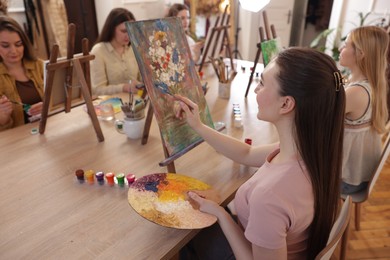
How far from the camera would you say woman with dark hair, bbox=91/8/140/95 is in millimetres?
2174

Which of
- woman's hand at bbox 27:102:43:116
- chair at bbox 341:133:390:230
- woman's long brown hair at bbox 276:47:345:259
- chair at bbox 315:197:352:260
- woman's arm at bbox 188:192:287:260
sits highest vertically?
woman's long brown hair at bbox 276:47:345:259

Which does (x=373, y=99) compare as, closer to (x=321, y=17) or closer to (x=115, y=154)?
(x=115, y=154)

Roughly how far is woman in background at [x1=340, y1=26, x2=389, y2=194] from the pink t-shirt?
2.68 feet

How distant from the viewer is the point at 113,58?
228cm

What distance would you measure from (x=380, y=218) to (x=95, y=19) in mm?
3422

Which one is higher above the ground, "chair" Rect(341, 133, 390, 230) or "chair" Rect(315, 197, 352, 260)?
"chair" Rect(315, 197, 352, 260)

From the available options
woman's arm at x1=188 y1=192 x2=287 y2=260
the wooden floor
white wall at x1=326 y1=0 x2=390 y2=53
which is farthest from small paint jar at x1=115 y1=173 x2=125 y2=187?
white wall at x1=326 y1=0 x2=390 y2=53

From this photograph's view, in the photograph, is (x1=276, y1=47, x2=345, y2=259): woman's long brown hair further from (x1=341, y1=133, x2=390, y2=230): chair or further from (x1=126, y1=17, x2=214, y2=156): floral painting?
(x1=341, y1=133, x2=390, y2=230): chair

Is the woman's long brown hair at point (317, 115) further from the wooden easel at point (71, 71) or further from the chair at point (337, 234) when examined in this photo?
the wooden easel at point (71, 71)

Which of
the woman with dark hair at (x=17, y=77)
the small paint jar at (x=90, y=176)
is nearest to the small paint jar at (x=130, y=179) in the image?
the small paint jar at (x=90, y=176)

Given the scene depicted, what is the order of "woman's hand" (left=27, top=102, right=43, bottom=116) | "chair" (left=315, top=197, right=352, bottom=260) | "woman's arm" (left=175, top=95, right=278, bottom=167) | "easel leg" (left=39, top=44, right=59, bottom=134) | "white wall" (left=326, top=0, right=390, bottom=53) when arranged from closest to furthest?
"chair" (left=315, top=197, right=352, bottom=260) → "woman's arm" (left=175, top=95, right=278, bottom=167) → "easel leg" (left=39, top=44, right=59, bottom=134) → "woman's hand" (left=27, top=102, right=43, bottom=116) → "white wall" (left=326, top=0, right=390, bottom=53)

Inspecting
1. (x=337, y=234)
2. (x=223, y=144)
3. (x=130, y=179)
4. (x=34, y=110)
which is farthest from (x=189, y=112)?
(x=34, y=110)

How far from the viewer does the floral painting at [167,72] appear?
3.68ft

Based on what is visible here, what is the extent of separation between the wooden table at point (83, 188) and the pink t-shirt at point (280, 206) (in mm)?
226
